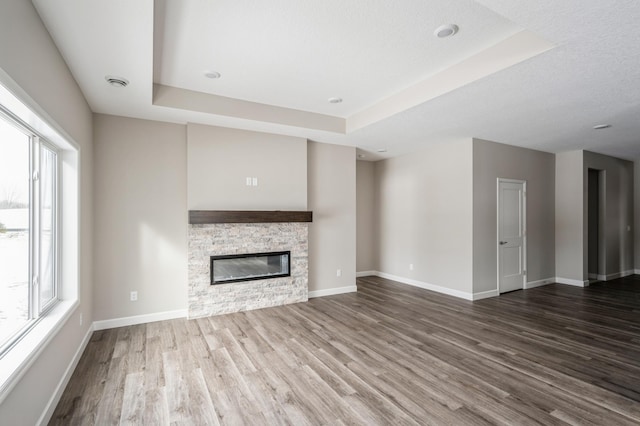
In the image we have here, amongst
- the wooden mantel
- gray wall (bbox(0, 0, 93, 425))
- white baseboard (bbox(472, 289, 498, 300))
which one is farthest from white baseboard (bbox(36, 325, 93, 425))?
white baseboard (bbox(472, 289, 498, 300))

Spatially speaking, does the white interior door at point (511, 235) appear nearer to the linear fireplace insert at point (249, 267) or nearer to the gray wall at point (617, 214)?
the gray wall at point (617, 214)

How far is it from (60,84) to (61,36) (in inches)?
16.2

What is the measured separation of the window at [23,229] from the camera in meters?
1.96

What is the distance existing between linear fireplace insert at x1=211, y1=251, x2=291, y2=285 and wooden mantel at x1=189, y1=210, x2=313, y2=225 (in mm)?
530

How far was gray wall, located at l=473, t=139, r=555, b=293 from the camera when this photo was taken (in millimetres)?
5344

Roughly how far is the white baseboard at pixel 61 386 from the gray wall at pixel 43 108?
0.16ft

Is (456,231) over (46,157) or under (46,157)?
under

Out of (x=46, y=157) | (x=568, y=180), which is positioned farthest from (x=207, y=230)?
(x=568, y=180)

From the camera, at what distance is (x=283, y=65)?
Result: 3.26 metres

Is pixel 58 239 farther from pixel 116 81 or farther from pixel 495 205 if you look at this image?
pixel 495 205

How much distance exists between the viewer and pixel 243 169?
4793mm

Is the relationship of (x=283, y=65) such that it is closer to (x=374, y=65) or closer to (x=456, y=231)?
(x=374, y=65)

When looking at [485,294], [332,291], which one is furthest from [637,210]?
[332,291]

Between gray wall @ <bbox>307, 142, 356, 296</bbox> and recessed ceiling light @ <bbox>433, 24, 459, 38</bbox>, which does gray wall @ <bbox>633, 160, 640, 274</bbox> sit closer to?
gray wall @ <bbox>307, 142, 356, 296</bbox>
